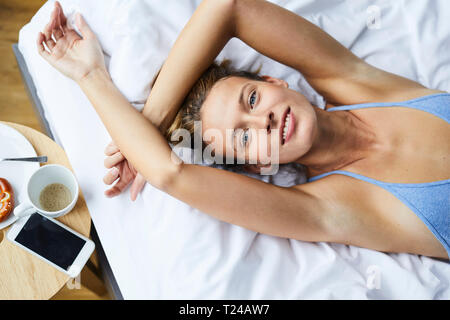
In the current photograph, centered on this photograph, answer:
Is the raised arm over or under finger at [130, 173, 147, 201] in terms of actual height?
over

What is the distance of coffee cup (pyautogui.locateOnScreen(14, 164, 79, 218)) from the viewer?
89 centimetres

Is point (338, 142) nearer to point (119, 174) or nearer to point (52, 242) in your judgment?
point (119, 174)

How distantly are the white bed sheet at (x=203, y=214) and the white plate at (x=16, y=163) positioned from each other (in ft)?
0.32

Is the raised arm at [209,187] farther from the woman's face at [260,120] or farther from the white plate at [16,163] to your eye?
the white plate at [16,163]

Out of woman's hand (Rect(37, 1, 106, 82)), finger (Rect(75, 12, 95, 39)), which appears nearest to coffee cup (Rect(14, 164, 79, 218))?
woman's hand (Rect(37, 1, 106, 82))

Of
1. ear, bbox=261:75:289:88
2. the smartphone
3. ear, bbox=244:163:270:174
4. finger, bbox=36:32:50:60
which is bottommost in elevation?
the smartphone

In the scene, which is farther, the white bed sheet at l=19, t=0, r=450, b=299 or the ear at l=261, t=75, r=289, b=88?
the ear at l=261, t=75, r=289, b=88

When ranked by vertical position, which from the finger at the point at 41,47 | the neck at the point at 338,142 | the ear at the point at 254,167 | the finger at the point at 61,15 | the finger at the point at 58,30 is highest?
the finger at the point at 61,15

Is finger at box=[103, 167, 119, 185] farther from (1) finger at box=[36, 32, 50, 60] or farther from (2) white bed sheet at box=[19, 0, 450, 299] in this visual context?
(1) finger at box=[36, 32, 50, 60]

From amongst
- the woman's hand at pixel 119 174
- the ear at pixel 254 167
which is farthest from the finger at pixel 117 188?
the ear at pixel 254 167

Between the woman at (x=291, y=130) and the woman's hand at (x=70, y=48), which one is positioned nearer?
the woman at (x=291, y=130)

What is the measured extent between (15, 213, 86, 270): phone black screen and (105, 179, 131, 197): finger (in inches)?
5.3

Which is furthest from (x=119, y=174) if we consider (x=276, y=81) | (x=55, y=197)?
(x=276, y=81)

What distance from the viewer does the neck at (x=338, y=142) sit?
95 centimetres
